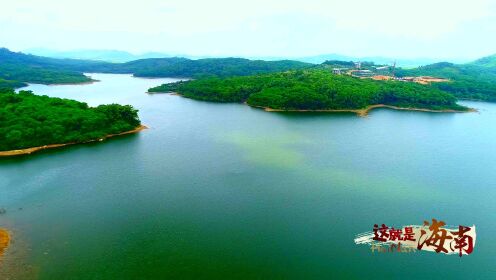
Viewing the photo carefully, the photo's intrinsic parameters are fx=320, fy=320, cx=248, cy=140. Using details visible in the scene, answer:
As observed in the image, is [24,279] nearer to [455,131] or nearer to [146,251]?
[146,251]

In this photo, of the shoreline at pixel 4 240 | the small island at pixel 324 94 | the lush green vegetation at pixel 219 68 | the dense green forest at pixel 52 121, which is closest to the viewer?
the shoreline at pixel 4 240

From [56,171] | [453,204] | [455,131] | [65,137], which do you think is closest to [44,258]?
[56,171]

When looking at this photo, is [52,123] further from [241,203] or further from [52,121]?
[241,203]

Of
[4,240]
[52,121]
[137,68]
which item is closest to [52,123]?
[52,121]

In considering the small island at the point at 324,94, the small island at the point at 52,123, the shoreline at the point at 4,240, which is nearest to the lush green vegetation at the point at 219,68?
the small island at the point at 324,94

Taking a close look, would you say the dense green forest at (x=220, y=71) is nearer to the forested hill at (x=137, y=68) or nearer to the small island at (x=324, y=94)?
the forested hill at (x=137, y=68)

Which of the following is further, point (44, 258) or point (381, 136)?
point (381, 136)

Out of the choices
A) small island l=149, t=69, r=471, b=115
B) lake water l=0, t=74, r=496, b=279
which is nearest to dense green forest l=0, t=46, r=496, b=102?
small island l=149, t=69, r=471, b=115
